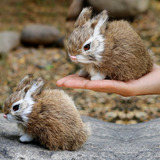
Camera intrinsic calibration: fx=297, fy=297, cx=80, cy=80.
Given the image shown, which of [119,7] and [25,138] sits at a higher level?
[119,7]

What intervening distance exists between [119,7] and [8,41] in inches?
168

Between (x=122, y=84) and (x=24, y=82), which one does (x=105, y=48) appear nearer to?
(x=122, y=84)

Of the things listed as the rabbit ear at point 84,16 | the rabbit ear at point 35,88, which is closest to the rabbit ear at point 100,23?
the rabbit ear at point 84,16

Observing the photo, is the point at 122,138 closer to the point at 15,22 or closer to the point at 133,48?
the point at 133,48

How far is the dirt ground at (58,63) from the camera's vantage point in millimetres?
5660

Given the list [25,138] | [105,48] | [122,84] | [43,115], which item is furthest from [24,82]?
[122,84]

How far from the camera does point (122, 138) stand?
12.9 feet

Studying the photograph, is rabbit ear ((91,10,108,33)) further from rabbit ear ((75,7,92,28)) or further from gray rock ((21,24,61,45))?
gray rock ((21,24,61,45))

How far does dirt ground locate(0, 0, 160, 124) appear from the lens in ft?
18.6

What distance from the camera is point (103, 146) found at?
10.8ft

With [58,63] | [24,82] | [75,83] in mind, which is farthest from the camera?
[58,63]

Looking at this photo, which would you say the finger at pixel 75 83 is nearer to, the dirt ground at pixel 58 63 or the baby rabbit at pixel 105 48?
the baby rabbit at pixel 105 48

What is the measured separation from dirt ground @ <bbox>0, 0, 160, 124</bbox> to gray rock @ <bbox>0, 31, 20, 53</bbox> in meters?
0.18

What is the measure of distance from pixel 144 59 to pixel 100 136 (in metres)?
1.21
